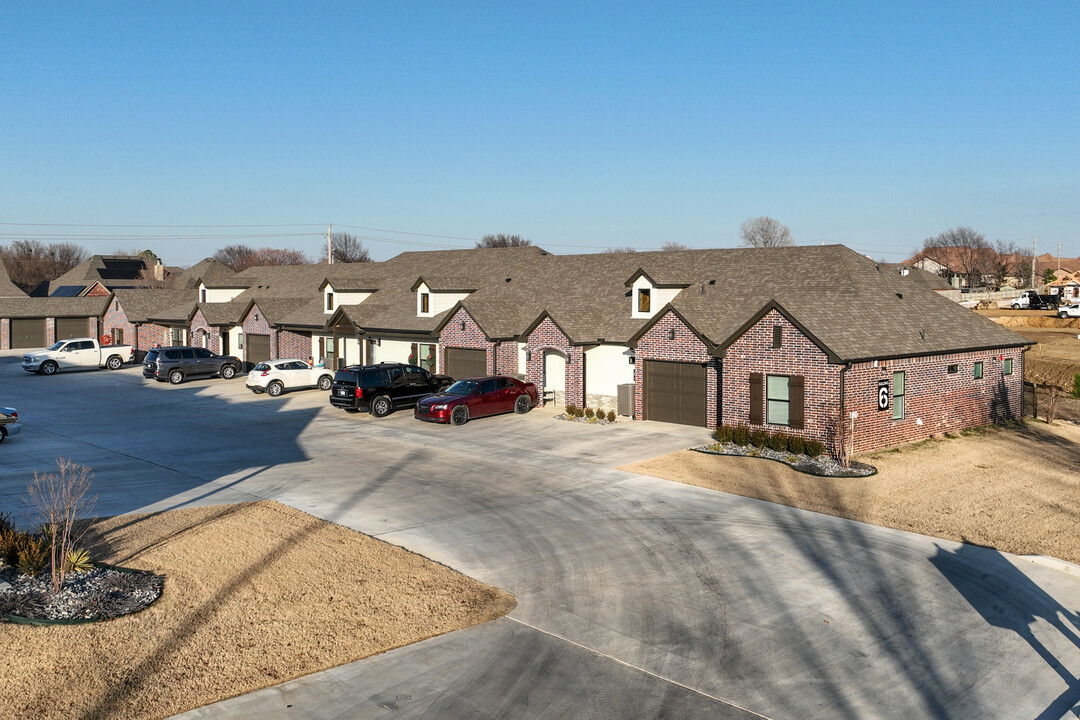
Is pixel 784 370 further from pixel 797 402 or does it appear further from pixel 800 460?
pixel 800 460

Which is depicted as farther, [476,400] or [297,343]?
[297,343]

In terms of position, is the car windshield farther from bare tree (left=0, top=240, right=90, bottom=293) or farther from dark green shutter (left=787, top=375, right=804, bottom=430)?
bare tree (left=0, top=240, right=90, bottom=293)

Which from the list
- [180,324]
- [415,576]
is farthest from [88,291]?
[415,576]

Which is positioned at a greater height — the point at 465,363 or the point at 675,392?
the point at 465,363

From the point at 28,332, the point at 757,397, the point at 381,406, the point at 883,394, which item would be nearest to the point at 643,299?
the point at 757,397

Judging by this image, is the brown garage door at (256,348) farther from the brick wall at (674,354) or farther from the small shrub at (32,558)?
the small shrub at (32,558)

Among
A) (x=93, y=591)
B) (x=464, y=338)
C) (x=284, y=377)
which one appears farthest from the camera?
(x=284, y=377)

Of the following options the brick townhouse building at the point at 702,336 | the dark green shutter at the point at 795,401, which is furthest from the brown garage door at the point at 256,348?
the dark green shutter at the point at 795,401

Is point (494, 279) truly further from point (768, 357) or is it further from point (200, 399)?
point (768, 357)
